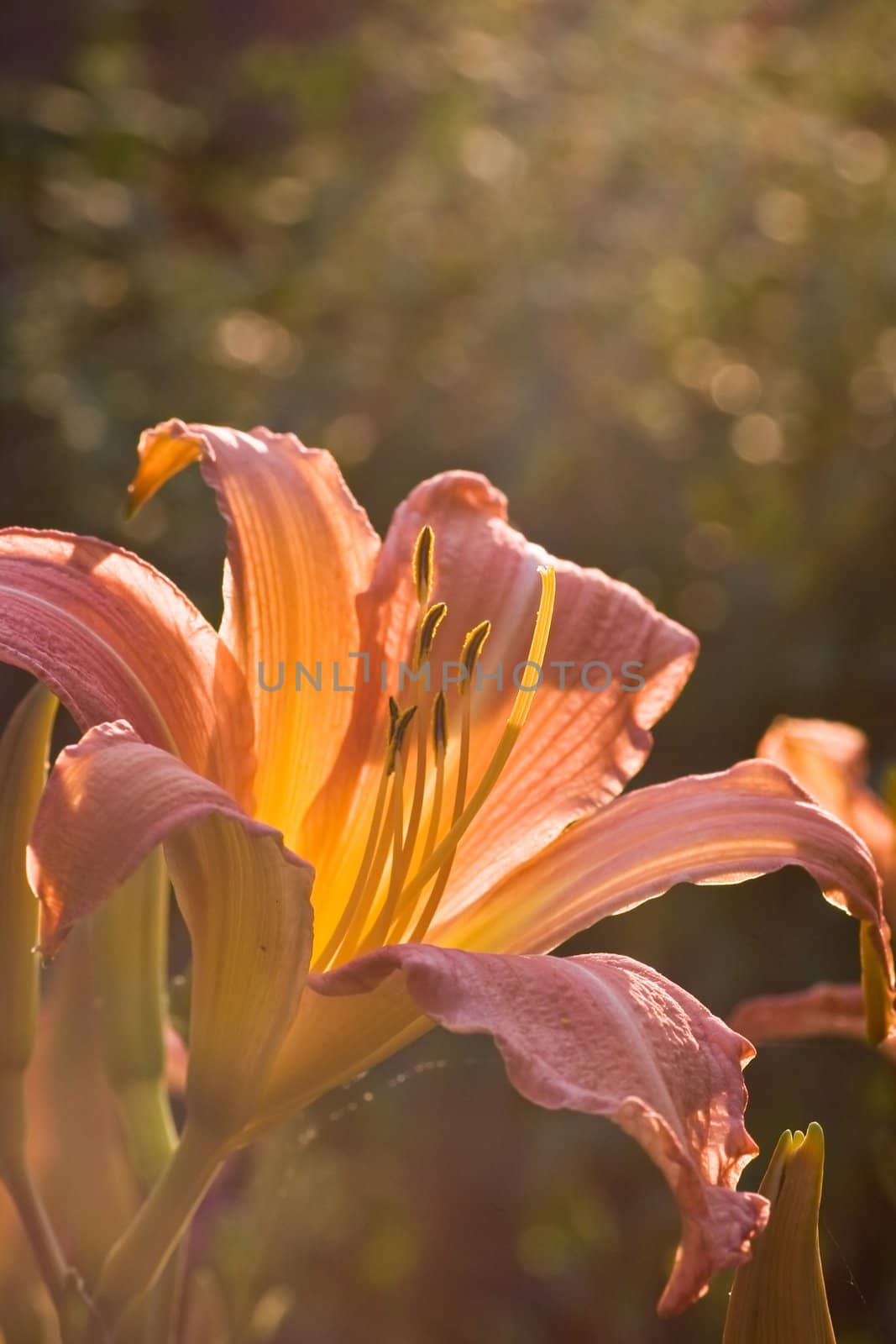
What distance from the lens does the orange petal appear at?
789 mm

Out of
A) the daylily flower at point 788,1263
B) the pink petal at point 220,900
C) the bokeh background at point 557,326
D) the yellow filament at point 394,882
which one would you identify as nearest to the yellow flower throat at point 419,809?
the yellow filament at point 394,882

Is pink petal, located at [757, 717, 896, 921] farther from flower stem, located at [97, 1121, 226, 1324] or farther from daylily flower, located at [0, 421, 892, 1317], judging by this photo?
flower stem, located at [97, 1121, 226, 1324]

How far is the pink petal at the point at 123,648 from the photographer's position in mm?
631

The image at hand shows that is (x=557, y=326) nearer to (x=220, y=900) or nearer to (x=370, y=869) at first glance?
(x=370, y=869)

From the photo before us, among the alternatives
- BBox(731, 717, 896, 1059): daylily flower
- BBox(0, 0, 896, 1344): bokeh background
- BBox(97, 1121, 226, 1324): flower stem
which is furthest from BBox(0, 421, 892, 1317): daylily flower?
BBox(0, 0, 896, 1344): bokeh background

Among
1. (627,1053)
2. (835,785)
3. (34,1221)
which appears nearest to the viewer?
(627,1053)

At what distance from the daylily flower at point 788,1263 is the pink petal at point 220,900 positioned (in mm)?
208

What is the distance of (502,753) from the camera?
2.49ft

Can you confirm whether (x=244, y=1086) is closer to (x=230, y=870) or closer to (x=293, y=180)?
(x=230, y=870)

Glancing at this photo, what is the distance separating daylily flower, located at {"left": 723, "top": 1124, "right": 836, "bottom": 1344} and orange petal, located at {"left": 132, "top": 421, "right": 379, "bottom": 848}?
0.33m

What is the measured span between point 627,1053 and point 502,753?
9.1 inches

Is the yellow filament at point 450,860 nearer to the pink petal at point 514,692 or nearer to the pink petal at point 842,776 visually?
the pink petal at point 514,692

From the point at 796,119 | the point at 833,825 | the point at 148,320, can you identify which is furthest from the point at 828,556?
the point at 833,825

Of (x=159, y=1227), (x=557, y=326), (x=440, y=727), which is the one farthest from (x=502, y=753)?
(x=557, y=326)
